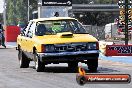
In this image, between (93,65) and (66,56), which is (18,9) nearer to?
(93,65)

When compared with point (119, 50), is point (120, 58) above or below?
below

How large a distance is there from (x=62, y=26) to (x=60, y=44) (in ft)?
5.39

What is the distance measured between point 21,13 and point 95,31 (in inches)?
3191

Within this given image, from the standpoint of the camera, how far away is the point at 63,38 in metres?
13.6

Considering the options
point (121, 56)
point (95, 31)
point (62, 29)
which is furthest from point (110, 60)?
point (95, 31)

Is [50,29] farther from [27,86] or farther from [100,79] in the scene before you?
[100,79]

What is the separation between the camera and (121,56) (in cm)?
1966

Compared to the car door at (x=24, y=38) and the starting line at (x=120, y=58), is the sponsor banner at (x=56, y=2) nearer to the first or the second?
the starting line at (x=120, y=58)

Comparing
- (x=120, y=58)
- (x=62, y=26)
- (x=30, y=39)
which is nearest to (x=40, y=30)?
(x=30, y=39)

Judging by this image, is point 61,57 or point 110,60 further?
point 110,60

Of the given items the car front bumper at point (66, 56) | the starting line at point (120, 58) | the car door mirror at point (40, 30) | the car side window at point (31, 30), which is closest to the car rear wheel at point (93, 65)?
the car front bumper at point (66, 56)

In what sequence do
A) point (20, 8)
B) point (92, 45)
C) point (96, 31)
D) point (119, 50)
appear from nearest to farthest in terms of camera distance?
point (92, 45) → point (119, 50) → point (96, 31) → point (20, 8)

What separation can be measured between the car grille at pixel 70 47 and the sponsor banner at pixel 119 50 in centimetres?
614

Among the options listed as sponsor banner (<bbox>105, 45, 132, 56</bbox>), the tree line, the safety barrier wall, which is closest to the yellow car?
sponsor banner (<bbox>105, 45, 132, 56</bbox>)
